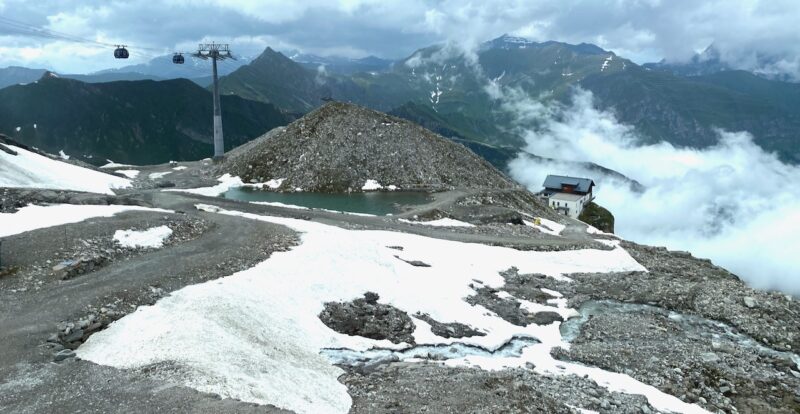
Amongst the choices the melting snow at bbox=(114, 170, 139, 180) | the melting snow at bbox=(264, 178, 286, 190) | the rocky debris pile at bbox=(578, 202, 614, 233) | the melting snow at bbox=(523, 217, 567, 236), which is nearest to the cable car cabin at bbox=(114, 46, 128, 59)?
the melting snow at bbox=(114, 170, 139, 180)

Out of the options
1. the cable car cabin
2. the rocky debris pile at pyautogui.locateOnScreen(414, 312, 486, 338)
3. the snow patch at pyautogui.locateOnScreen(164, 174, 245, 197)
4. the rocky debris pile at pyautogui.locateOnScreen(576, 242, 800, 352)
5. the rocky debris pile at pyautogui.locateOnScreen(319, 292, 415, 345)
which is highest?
the cable car cabin

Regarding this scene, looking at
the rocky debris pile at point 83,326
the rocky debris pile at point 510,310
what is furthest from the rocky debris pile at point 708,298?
the rocky debris pile at point 83,326

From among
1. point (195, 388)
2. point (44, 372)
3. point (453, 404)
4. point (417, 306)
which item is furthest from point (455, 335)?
point (44, 372)

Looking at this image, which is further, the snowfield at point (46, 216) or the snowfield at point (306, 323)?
the snowfield at point (46, 216)

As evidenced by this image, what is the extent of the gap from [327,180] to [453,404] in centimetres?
7575

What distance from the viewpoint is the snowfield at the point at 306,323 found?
63.0ft

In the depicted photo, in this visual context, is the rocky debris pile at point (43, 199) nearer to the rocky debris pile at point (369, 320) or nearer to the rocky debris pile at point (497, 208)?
the rocky debris pile at point (369, 320)

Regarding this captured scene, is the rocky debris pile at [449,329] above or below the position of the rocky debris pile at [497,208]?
below

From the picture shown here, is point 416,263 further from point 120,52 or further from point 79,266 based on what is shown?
point 120,52

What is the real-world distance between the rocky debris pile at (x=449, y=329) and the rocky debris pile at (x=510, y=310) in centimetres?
426

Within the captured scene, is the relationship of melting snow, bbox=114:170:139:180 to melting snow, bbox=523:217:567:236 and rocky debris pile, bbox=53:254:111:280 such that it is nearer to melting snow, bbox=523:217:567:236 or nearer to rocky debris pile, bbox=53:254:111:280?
rocky debris pile, bbox=53:254:111:280

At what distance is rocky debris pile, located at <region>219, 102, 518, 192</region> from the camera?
9350 cm

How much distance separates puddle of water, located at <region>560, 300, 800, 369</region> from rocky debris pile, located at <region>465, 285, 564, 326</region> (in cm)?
129

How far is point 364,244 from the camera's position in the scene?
133 ft
